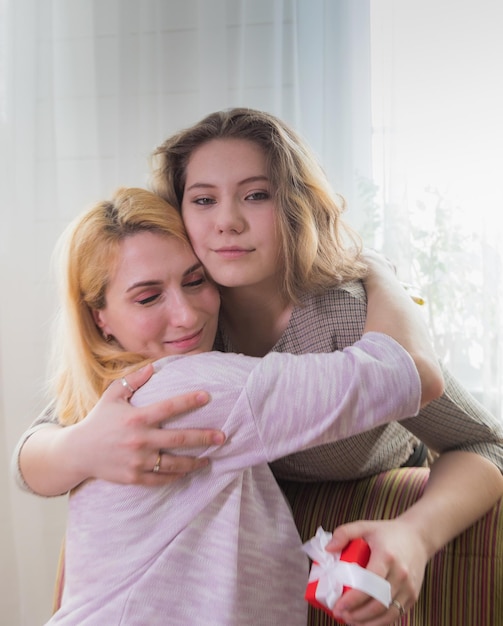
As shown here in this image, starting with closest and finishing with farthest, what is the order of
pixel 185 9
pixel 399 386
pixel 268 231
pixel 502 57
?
pixel 399 386 → pixel 268 231 → pixel 502 57 → pixel 185 9

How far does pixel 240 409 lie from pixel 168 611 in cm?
30

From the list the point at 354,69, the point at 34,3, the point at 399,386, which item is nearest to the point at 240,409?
the point at 399,386

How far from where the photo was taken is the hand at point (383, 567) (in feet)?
3.34

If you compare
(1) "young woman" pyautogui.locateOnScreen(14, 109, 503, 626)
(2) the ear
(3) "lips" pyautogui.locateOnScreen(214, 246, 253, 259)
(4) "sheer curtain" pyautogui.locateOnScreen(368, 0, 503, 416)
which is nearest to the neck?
(1) "young woman" pyautogui.locateOnScreen(14, 109, 503, 626)

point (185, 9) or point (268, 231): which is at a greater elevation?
point (185, 9)

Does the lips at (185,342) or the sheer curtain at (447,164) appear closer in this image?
the lips at (185,342)

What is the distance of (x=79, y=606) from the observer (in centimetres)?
114

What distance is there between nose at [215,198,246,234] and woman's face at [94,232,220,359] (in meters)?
0.08

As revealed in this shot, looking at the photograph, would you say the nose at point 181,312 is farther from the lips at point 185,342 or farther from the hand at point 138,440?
the hand at point 138,440

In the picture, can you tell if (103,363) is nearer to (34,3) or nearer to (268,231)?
(268,231)

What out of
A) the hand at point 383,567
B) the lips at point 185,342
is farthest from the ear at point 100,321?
the hand at point 383,567

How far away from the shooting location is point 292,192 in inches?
55.2

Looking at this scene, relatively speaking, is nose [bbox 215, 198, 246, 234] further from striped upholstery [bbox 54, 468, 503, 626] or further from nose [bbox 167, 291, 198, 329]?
striped upholstery [bbox 54, 468, 503, 626]

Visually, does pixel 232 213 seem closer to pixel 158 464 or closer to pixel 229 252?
pixel 229 252
